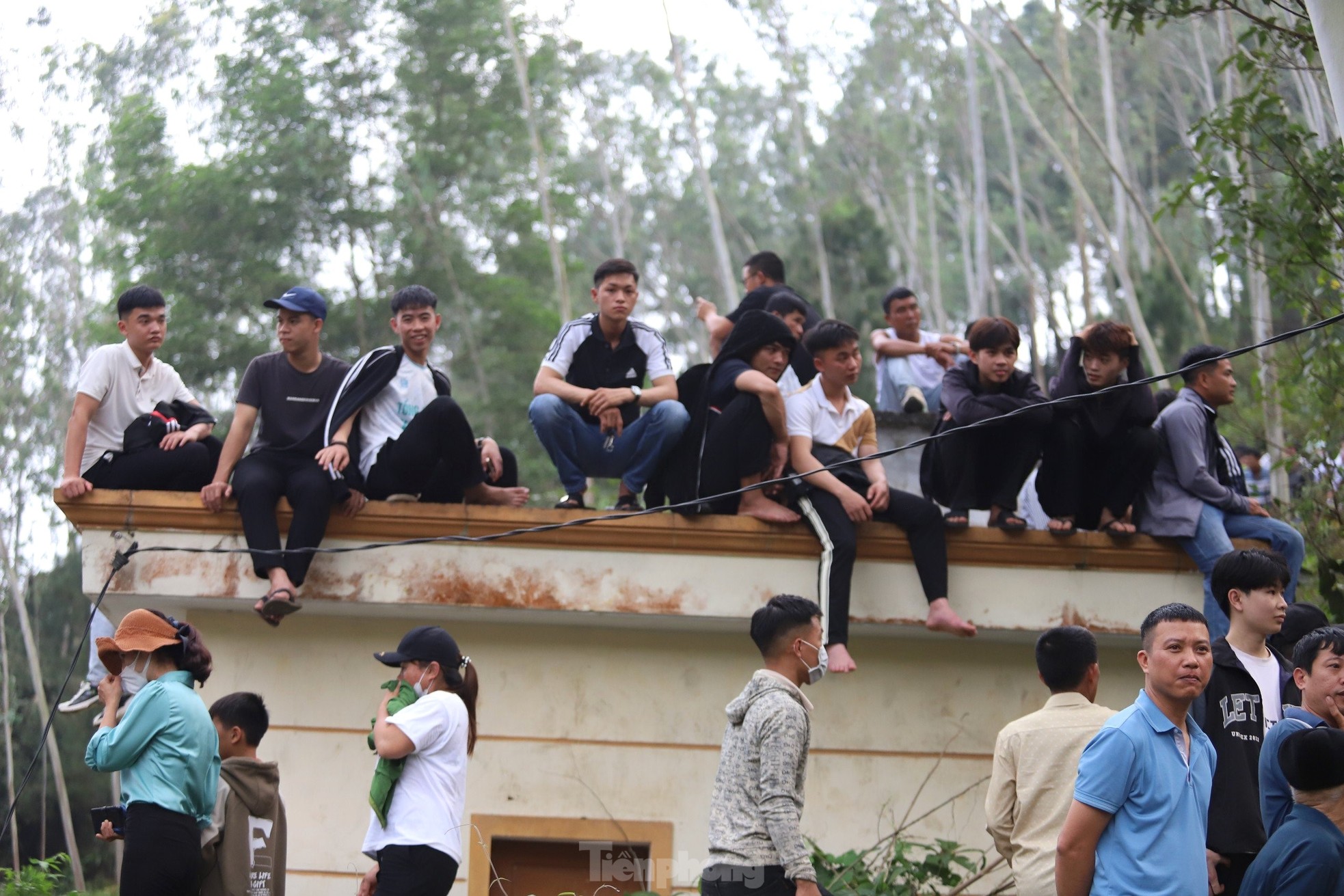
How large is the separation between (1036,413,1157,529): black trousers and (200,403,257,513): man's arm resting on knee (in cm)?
406

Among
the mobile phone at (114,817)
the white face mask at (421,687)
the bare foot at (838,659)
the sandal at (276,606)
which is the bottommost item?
the mobile phone at (114,817)

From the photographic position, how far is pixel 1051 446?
727 cm

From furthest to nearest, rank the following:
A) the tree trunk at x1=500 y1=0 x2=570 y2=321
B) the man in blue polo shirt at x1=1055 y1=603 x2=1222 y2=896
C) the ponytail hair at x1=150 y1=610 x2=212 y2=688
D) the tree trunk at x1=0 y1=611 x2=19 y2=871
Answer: the tree trunk at x1=0 y1=611 x2=19 y2=871, the tree trunk at x1=500 y1=0 x2=570 y2=321, the ponytail hair at x1=150 y1=610 x2=212 y2=688, the man in blue polo shirt at x1=1055 y1=603 x2=1222 y2=896

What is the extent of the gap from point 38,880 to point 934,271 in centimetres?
2385

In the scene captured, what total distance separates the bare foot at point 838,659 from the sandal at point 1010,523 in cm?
123

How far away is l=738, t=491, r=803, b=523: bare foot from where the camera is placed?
7086mm

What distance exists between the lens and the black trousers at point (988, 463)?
7199mm

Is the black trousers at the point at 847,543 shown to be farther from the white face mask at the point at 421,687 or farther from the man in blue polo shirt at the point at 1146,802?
the man in blue polo shirt at the point at 1146,802

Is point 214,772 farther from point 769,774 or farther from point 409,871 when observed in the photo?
point 769,774

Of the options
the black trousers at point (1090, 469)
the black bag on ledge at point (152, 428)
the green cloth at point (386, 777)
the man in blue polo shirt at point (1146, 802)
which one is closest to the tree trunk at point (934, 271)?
the black trousers at point (1090, 469)

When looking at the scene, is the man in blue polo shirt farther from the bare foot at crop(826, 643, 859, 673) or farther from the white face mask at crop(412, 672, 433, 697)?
the bare foot at crop(826, 643, 859, 673)

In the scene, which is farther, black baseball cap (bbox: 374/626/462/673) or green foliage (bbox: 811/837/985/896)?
green foliage (bbox: 811/837/985/896)

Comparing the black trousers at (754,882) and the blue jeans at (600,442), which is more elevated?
the blue jeans at (600,442)

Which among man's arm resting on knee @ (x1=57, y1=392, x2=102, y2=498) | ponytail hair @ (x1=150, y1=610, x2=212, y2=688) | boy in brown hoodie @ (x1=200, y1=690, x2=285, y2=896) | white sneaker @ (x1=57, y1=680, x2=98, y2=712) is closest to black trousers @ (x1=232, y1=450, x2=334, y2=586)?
man's arm resting on knee @ (x1=57, y1=392, x2=102, y2=498)
